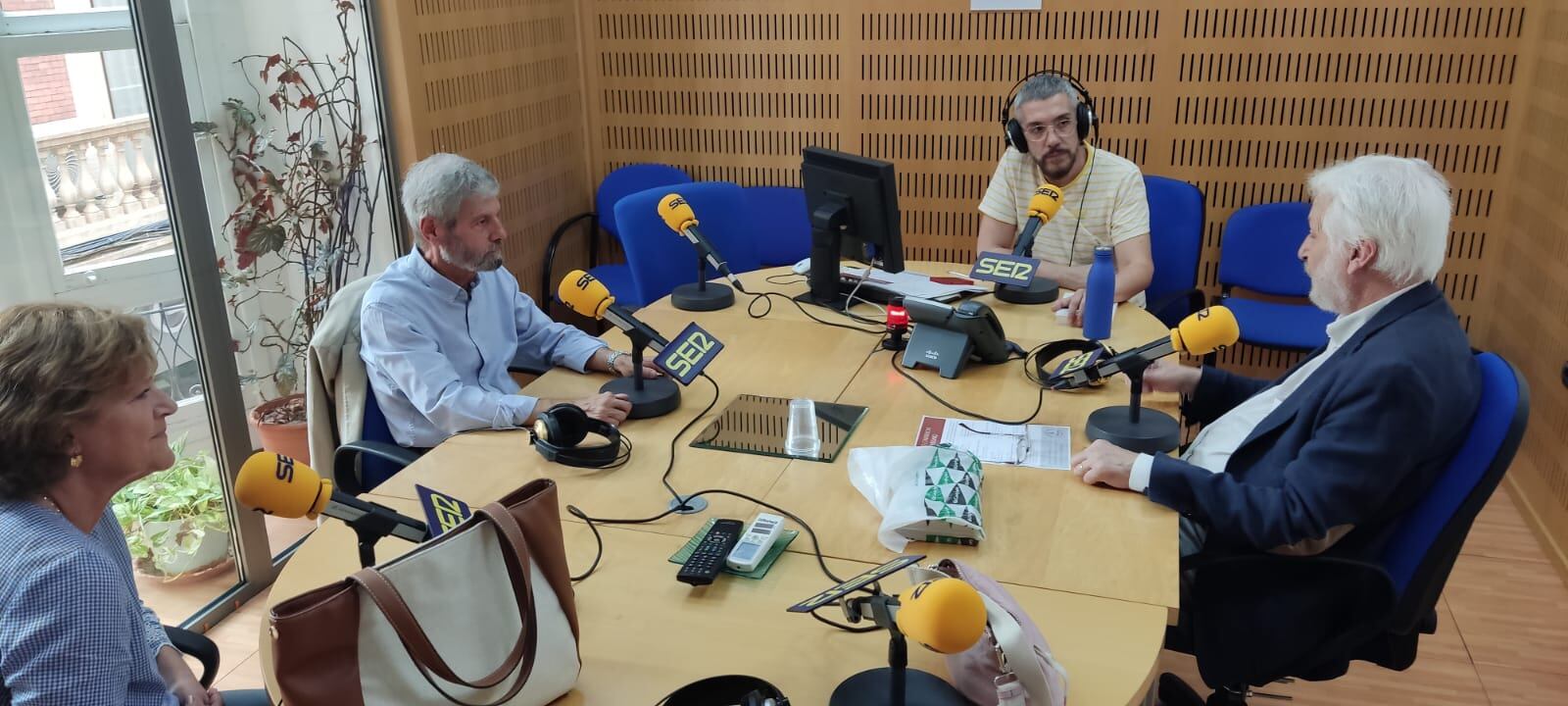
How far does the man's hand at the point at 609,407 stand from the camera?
247 centimetres

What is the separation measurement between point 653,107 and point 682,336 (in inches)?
104

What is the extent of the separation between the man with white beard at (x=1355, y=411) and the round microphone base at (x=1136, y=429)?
0.33 ft

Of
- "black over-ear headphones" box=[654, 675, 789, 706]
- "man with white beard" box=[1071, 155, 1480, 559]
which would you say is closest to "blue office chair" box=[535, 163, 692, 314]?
"man with white beard" box=[1071, 155, 1480, 559]

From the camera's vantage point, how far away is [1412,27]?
4082 mm

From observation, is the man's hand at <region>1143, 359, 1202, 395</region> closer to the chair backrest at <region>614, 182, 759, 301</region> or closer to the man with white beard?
the man with white beard

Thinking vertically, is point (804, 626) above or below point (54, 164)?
below

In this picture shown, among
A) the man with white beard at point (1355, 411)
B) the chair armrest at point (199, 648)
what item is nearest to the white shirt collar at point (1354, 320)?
the man with white beard at point (1355, 411)

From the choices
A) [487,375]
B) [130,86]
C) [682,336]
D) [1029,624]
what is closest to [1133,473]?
[1029,624]

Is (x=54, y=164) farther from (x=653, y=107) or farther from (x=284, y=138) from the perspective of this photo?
(x=653, y=107)

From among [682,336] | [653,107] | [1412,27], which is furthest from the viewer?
[653,107]

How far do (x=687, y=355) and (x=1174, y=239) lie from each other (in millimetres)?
2025

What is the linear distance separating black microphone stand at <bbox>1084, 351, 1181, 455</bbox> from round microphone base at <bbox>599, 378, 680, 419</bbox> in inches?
36.3

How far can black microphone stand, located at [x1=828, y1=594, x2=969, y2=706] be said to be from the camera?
139cm

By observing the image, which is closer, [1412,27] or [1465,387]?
[1465,387]
